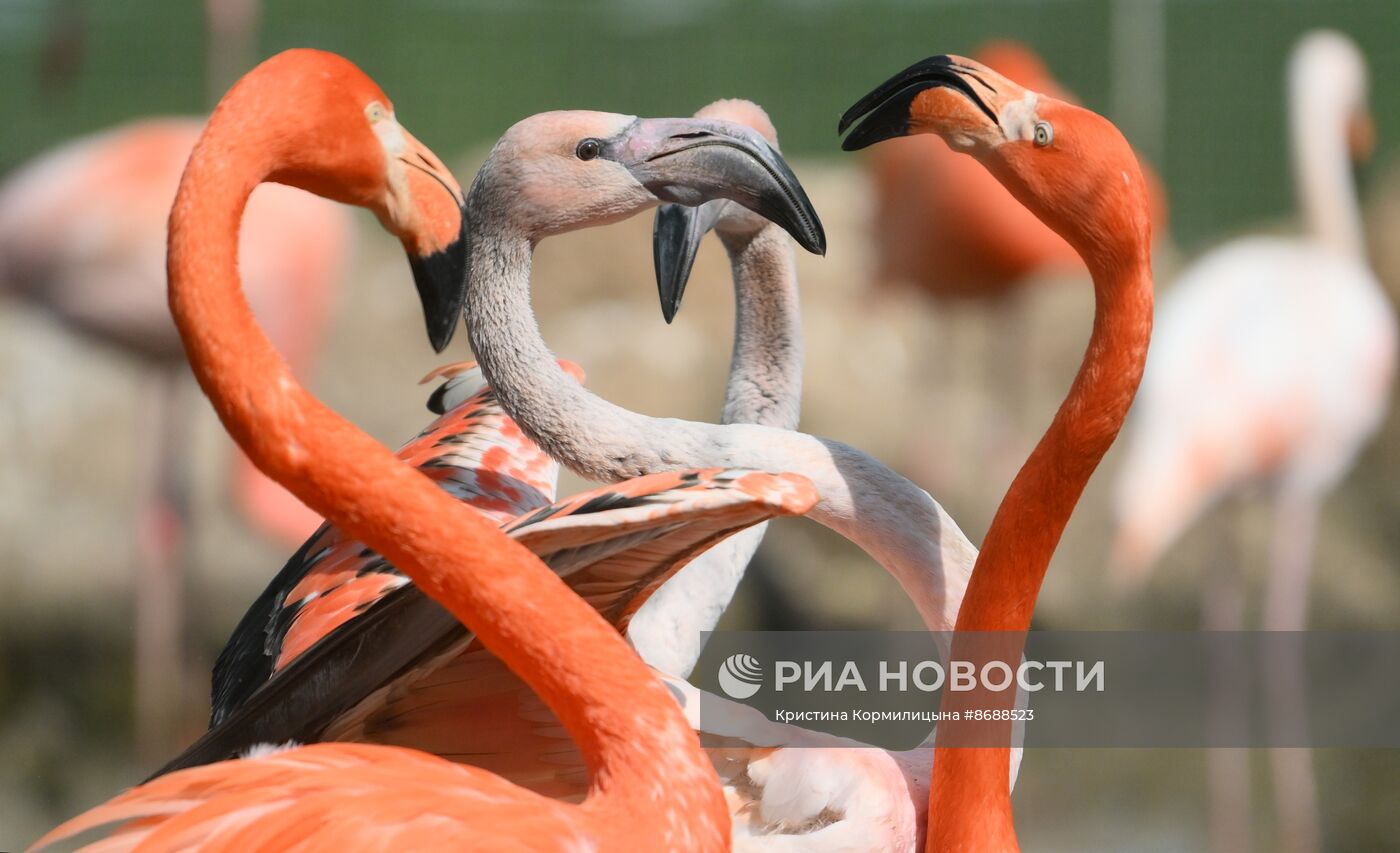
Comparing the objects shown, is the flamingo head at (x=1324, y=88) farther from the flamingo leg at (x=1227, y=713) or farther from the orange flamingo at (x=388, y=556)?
the orange flamingo at (x=388, y=556)

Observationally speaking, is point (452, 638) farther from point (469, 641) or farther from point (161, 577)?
point (161, 577)

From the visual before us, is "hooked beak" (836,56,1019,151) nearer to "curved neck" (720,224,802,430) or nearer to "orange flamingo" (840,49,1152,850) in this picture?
"orange flamingo" (840,49,1152,850)

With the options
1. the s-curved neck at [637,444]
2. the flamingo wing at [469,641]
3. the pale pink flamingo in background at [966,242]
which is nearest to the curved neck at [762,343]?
the s-curved neck at [637,444]

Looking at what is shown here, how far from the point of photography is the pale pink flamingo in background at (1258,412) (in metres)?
4.29

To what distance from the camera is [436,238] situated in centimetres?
179

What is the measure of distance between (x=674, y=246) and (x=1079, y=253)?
63 cm

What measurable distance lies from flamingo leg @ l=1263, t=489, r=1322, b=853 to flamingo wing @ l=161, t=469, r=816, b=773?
3230mm

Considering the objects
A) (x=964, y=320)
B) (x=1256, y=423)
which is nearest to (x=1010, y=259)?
(x=964, y=320)

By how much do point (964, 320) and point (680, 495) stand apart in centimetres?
490

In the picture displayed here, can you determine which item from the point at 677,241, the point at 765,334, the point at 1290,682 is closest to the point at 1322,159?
the point at 1290,682

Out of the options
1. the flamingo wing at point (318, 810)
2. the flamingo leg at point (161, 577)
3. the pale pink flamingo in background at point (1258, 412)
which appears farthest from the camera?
the flamingo leg at point (161, 577)

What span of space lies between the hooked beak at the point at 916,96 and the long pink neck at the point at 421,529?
617 millimetres

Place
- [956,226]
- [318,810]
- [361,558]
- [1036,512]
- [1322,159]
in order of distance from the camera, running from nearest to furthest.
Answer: [318,810], [1036,512], [361,558], [1322,159], [956,226]

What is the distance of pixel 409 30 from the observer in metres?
6.48
